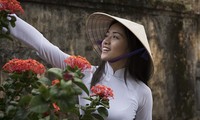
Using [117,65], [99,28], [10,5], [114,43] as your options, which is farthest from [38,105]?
[99,28]

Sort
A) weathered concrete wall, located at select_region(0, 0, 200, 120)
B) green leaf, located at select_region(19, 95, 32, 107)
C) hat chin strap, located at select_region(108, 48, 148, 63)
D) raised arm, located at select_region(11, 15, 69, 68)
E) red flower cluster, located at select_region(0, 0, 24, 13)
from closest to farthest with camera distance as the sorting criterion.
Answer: green leaf, located at select_region(19, 95, 32, 107) < red flower cluster, located at select_region(0, 0, 24, 13) < raised arm, located at select_region(11, 15, 69, 68) < hat chin strap, located at select_region(108, 48, 148, 63) < weathered concrete wall, located at select_region(0, 0, 200, 120)

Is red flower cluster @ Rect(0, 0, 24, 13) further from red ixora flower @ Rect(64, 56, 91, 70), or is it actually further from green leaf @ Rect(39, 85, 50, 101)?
green leaf @ Rect(39, 85, 50, 101)

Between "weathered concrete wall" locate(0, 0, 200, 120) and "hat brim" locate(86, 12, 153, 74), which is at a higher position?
"hat brim" locate(86, 12, 153, 74)

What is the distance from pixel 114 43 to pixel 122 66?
0.19 m

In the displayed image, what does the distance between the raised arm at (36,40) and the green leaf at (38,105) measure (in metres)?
0.62

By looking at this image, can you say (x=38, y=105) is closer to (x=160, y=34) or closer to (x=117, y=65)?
(x=117, y=65)

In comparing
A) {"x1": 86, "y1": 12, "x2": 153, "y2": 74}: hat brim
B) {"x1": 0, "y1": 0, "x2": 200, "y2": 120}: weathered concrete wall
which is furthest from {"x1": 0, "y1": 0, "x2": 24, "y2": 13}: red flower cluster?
{"x1": 0, "y1": 0, "x2": 200, "y2": 120}: weathered concrete wall

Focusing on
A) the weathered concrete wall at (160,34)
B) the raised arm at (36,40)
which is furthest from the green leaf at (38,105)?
the weathered concrete wall at (160,34)

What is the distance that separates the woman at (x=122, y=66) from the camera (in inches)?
74.9

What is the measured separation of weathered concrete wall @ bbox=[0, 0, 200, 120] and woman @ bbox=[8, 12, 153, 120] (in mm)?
2246

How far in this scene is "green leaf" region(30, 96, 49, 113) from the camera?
3.70 feet

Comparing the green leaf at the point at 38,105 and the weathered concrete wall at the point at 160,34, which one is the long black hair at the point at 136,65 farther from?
the weathered concrete wall at the point at 160,34

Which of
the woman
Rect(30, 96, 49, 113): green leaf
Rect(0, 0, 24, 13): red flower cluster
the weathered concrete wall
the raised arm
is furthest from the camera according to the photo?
the weathered concrete wall

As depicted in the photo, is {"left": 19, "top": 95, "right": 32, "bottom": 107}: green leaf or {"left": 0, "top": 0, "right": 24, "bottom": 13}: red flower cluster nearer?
{"left": 19, "top": 95, "right": 32, "bottom": 107}: green leaf
